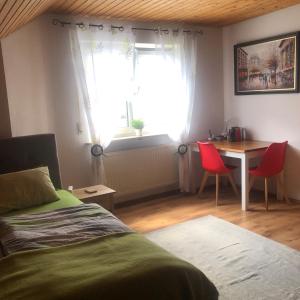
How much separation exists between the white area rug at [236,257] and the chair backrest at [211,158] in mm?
738

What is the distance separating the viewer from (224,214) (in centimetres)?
381

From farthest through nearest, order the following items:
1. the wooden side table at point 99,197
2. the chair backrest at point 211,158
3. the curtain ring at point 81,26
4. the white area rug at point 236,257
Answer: the chair backrest at point 211,158 → the curtain ring at point 81,26 → the wooden side table at point 99,197 → the white area rug at point 236,257

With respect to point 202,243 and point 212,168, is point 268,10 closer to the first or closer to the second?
point 212,168

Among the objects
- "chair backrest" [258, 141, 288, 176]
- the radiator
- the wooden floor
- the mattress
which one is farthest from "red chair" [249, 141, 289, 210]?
the mattress

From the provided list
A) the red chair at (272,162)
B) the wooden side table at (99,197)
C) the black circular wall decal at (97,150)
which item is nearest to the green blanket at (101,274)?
the wooden side table at (99,197)

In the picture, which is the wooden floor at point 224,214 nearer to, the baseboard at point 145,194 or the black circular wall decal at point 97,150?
the baseboard at point 145,194

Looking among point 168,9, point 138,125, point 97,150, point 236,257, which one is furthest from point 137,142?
point 236,257

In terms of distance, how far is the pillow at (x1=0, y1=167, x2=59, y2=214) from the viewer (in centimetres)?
268

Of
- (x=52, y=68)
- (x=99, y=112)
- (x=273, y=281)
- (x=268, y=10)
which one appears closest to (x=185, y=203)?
(x=99, y=112)

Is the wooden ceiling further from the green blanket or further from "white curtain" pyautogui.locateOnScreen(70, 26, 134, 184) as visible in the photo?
the green blanket

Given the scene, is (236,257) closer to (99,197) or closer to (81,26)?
(99,197)

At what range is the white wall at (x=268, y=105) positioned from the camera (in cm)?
396

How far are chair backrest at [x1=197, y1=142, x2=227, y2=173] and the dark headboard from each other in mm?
1834

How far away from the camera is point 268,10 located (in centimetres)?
398
